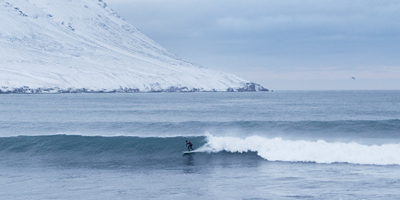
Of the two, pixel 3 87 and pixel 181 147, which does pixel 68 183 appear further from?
pixel 3 87

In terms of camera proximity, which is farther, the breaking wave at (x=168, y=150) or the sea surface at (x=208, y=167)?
the breaking wave at (x=168, y=150)

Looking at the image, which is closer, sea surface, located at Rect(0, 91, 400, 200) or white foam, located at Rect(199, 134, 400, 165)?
sea surface, located at Rect(0, 91, 400, 200)

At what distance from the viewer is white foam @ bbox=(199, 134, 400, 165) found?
25.1 m

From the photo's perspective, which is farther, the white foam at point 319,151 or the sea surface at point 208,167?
the white foam at point 319,151

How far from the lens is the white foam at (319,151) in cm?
2508

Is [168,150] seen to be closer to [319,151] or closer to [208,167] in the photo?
[208,167]

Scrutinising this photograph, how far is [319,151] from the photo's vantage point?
26.4m

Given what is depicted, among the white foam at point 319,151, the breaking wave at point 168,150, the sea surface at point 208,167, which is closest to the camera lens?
the sea surface at point 208,167

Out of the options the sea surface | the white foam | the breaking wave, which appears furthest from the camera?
the breaking wave

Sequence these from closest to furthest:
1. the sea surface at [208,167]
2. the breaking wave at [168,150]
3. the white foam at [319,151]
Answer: the sea surface at [208,167]
the white foam at [319,151]
the breaking wave at [168,150]

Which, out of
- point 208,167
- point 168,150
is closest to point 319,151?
point 208,167

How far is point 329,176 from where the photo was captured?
70.2ft

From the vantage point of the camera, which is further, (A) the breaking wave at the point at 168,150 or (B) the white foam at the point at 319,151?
(A) the breaking wave at the point at 168,150

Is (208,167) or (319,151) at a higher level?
(319,151)
